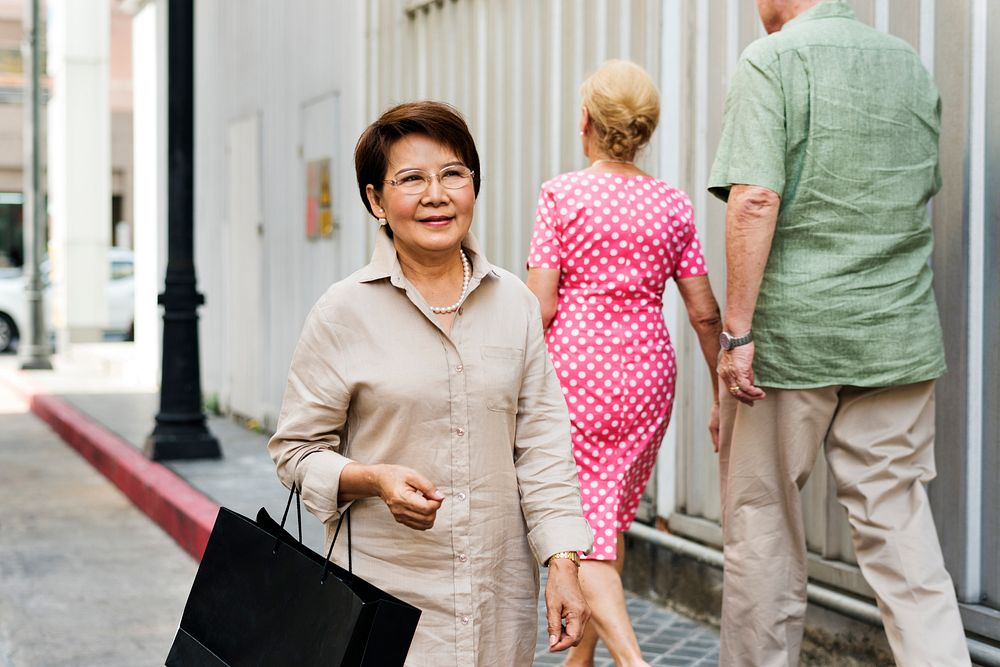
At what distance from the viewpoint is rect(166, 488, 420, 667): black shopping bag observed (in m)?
2.33

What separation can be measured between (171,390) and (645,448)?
579 cm

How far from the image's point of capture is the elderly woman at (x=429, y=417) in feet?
9.09

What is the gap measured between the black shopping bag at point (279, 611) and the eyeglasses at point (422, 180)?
0.63 metres

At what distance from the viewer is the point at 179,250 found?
955 cm

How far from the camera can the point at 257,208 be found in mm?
11477

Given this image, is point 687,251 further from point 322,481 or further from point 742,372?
point 322,481

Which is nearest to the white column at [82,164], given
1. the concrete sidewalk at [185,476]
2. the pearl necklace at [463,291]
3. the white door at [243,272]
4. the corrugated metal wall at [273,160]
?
the concrete sidewalk at [185,476]

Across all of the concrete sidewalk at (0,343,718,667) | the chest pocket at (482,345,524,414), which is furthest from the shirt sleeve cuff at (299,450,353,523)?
the concrete sidewalk at (0,343,718,667)

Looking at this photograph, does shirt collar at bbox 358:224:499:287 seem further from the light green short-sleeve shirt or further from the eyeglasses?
the light green short-sleeve shirt

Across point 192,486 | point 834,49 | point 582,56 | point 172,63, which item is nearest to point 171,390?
point 192,486

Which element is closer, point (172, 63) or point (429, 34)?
point (429, 34)

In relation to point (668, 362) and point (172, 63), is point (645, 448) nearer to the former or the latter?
point (668, 362)

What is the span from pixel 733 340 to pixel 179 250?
633 centimetres

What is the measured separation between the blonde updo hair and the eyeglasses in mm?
1544
